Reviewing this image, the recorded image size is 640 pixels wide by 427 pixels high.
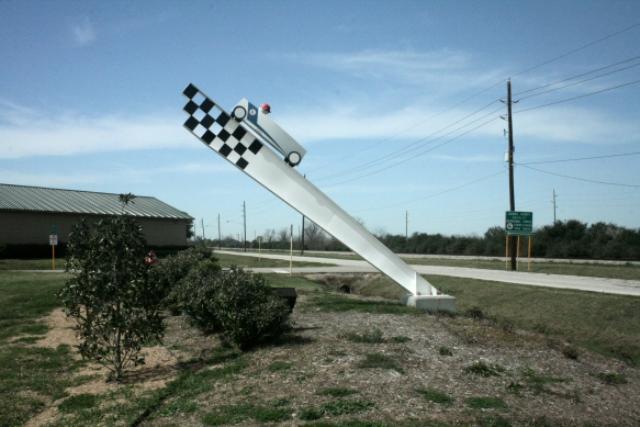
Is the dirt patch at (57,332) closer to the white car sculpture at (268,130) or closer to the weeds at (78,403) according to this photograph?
the weeds at (78,403)

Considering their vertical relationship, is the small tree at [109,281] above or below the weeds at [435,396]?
above

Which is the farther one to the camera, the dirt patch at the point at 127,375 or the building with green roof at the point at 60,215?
the building with green roof at the point at 60,215

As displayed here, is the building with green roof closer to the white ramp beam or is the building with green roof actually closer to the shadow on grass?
the shadow on grass

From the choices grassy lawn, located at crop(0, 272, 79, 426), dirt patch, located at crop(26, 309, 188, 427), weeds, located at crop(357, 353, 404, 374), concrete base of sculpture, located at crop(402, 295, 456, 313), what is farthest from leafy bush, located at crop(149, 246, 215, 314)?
weeds, located at crop(357, 353, 404, 374)

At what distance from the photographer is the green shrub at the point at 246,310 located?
29.0 feet

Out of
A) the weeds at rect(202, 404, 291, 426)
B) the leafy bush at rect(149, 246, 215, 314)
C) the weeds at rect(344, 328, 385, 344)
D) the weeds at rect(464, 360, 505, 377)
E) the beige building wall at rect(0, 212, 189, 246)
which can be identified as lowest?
the weeds at rect(202, 404, 291, 426)

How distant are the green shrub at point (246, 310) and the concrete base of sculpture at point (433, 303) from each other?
13.4 feet

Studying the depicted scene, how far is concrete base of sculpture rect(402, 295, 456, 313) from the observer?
12547 millimetres

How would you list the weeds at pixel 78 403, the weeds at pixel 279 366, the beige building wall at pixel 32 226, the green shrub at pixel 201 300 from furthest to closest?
1. the beige building wall at pixel 32 226
2. the green shrub at pixel 201 300
3. the weeds at pixel 279 366
4. the weeds at pixel 78 403

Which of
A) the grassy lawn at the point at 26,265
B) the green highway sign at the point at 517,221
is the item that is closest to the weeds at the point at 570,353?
the green highway sign at the point at 517,221

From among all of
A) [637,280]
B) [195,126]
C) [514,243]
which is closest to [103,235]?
[195,126]

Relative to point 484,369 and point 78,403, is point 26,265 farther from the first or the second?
point 484,369

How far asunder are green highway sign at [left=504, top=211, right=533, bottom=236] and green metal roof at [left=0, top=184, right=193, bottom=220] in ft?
78.4

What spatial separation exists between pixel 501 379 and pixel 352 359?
1913mm
